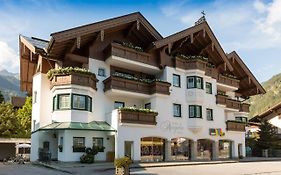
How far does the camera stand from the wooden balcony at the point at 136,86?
2986 cm

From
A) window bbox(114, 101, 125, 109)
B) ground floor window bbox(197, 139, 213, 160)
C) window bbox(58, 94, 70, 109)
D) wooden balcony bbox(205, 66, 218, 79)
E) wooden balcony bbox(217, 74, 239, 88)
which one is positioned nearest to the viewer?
window bbox(58, 94, 70, 109)

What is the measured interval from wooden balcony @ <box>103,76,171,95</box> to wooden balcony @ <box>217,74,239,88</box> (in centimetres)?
942

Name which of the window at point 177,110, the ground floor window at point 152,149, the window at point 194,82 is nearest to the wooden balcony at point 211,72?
the window at point 194,82

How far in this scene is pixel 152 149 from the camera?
3192 cm

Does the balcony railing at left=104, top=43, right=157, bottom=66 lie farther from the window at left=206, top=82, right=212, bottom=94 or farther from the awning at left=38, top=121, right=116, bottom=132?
the window at left=206, top=82, right=212, bottom=94

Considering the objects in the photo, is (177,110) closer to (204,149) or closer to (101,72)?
(204,149)

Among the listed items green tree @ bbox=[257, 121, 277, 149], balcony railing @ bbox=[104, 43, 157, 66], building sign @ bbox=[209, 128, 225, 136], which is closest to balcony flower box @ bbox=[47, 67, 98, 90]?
balcony railing @ bbox=[104, 43, 157, 66]

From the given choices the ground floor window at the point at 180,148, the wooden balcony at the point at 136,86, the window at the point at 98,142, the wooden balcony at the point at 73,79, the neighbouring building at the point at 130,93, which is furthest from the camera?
the ground floor window at the point at 180,148

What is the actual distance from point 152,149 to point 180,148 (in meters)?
4.03

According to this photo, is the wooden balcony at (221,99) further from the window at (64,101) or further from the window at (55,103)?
the window at (55,103)

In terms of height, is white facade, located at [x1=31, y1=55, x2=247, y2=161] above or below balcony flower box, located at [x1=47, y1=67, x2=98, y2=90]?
below

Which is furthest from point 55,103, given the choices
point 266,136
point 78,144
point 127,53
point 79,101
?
point 266,136

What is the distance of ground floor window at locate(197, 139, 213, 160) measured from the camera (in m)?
36.0

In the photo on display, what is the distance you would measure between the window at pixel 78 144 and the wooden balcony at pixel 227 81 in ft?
61.1
